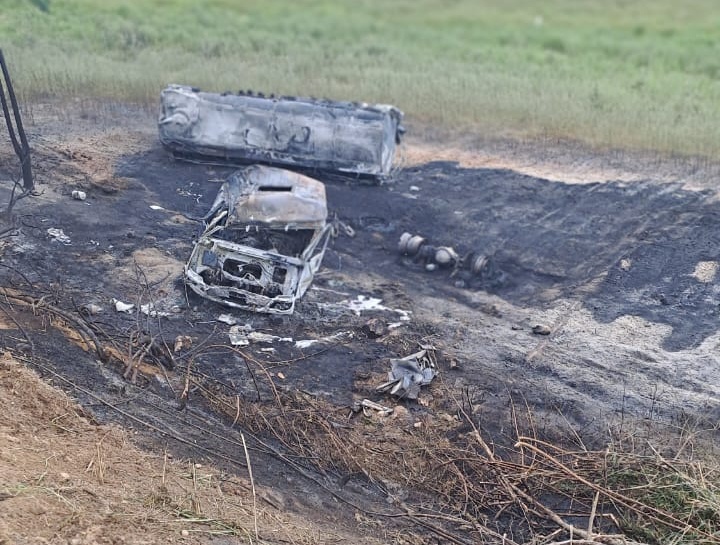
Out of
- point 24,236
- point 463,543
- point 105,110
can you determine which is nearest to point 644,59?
point 105,110

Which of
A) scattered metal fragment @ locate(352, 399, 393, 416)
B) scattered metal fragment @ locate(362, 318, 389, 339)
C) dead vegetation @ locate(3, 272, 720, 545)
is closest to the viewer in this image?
dead vegetation @ locate(3, 272, 720, 545)

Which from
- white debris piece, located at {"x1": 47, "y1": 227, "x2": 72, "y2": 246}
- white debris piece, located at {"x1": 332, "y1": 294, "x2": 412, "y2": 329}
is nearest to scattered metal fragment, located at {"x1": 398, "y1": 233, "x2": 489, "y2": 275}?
white debris piece, located at {"x1": 332, "y1": 294, "x2": 412, "y2": 329}

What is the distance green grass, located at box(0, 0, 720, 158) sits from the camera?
18922mm

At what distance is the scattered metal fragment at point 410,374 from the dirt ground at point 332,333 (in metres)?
0.14

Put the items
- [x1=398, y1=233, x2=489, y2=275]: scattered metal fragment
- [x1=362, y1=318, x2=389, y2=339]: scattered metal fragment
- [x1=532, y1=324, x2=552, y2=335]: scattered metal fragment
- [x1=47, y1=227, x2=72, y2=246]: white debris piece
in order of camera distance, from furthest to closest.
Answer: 1. [x1=398, y1=233, x2=489, y2=275]: scattered metal fragment
2. [x1=47, y1=227, x2=72, y2=246]: white debris piece
3. [x1=532, y1=324, x2=552, y2=335]: scattered metal fragment
4. [x1=362, y1=318, x2=389, y2=339]: scattered metal fragment

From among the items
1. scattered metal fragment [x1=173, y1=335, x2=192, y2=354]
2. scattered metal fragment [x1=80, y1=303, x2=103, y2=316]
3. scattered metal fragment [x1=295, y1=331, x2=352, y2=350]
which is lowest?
scattered metal fragment [x1=295, y1=331, x2=352, y2=350]

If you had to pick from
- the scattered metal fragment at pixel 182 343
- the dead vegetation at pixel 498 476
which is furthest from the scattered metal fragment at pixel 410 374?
the scattered metal fragment at pixel 182 343

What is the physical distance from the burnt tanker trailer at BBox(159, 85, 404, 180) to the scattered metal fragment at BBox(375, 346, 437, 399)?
617cm

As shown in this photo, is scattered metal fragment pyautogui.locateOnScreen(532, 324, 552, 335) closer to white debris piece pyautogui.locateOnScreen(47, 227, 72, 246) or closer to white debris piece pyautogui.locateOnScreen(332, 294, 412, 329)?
white debris piece pyautogui.locateOnScreen(332, 294, 412, 329)

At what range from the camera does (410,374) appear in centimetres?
1017

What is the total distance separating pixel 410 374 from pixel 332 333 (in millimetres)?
1563

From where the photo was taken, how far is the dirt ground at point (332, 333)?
7859 millimetres

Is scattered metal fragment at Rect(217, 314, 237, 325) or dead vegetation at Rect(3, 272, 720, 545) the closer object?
dead vegetation at Rect(3, 272, 720, 545)

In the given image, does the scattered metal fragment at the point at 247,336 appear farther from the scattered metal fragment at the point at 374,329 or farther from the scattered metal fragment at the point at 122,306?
the scattered metal fragment at the point at 122,306
